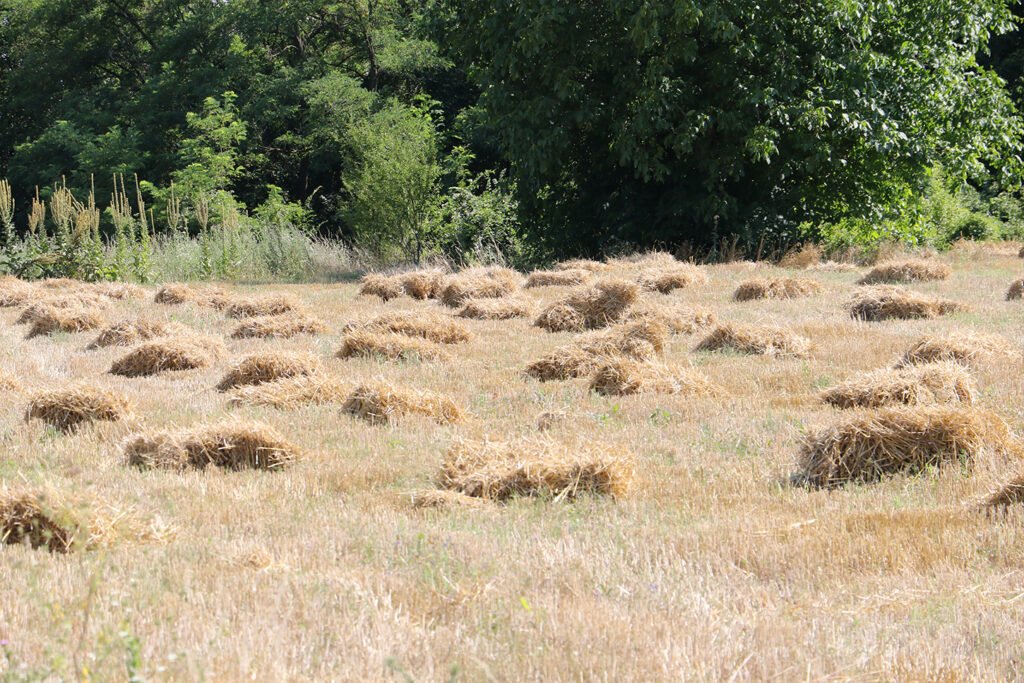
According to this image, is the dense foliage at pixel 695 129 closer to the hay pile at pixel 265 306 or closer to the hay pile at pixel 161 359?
the hay pile at pixel 265 306

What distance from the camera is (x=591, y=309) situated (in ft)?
40.7

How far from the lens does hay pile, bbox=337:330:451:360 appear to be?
10.6 m

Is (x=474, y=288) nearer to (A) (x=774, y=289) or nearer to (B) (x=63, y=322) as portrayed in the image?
(A) (x=774, y=289)

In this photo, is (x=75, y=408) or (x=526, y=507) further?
(x=75, y=408)

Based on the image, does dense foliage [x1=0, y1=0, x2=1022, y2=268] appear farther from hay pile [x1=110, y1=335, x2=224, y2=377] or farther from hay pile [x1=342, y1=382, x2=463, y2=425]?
hay pile [x1=342, y1=382, x2=463, y2=425]

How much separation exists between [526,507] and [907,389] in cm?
313

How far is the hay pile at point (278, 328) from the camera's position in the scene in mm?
12680

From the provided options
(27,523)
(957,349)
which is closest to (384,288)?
(957,349)

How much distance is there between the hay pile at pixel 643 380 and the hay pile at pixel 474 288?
5596 mm

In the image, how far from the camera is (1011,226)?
29.2 meters

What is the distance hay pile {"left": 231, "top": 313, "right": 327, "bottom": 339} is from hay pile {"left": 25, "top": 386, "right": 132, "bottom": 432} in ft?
14.7

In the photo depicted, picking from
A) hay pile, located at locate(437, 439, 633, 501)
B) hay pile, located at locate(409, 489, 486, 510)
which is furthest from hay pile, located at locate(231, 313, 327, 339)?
hay pile, located at locate(409, 489, 486, 510)

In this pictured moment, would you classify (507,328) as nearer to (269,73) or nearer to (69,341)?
(69,341)

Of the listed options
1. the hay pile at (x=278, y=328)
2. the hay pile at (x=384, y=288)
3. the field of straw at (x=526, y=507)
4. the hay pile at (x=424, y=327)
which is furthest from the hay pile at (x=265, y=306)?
the field of straw at (x=526, y=507)
